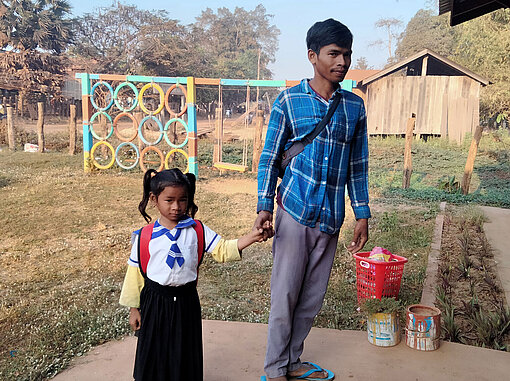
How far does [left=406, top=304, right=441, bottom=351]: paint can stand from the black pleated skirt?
1605 mm

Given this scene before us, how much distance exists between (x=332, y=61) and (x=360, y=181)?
675 mm

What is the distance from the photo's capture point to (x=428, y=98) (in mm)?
20828

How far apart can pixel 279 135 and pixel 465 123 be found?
64.6 ft

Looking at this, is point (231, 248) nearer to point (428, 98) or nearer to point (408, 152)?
point (408, 152)

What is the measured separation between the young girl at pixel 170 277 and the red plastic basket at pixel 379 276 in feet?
6.58

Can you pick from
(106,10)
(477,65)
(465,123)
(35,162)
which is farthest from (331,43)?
(106,10)

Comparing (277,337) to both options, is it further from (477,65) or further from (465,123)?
(477,65)

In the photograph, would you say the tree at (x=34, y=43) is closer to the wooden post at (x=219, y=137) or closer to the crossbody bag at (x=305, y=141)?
the wooden post at (x=219, y=137)

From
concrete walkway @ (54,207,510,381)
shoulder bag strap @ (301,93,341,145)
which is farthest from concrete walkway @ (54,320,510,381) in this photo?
shoulder bag strap @ (301,93,341,145)

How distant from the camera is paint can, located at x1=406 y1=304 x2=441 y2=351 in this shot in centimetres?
332

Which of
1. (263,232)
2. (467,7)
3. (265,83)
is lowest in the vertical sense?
(263,232)

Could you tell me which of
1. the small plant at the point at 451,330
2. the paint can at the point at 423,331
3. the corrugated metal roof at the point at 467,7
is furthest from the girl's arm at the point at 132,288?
the corrugated metal roof at the point at 467,7

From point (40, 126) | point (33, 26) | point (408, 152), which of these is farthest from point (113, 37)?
point (408, 152)

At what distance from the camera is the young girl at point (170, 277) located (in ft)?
7.99
